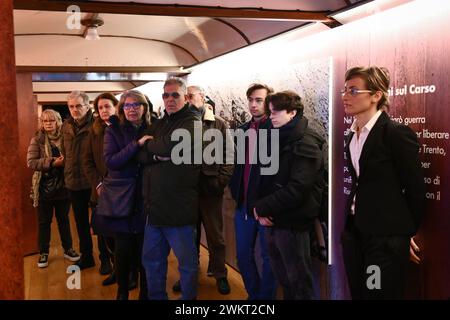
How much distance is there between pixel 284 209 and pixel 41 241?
3.48 m

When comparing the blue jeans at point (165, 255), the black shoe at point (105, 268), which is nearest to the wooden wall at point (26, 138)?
the black shoe at point (105, 268)

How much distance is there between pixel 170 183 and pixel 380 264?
1461mm

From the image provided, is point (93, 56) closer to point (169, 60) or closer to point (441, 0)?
point (169, 60)

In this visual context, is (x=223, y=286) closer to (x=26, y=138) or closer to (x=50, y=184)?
(x=50, y=184)

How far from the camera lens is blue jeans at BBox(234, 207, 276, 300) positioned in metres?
3.68

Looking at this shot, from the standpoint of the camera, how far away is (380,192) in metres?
2.50

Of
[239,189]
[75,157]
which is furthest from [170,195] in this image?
[75,157]

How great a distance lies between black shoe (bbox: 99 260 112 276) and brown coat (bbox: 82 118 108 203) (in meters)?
0.93

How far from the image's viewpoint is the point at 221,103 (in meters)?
5.49

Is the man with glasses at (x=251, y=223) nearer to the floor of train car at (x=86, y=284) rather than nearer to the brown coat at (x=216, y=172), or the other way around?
the brown coat at (x=216, y=172)

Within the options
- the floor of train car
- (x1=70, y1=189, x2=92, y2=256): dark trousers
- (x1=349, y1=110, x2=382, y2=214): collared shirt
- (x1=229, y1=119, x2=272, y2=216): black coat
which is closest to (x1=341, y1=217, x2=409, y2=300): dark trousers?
(x1=349, y1=110, x2=382, y2=214): collared shirt

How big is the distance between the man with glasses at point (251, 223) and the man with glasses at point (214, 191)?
34 cm

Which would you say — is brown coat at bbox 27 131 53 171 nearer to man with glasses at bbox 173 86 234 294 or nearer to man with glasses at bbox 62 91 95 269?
man with glasses at bbox 62 91 95 269

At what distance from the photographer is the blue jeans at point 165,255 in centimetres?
335
